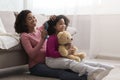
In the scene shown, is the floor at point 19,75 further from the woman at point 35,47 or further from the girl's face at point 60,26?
the girl's face at point 60,26

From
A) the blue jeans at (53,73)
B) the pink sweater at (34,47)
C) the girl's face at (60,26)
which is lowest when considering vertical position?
the blue jeans at (53,73)

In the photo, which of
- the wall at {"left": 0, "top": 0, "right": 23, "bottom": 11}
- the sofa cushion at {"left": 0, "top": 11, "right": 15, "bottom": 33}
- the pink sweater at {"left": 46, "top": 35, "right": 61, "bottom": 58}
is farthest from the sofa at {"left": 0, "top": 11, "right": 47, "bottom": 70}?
the wall at {"left": 0, "top": 0, "right": 23, "bottom": 11}

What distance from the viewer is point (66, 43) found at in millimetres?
2084

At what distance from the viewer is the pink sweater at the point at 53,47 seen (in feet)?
6.67

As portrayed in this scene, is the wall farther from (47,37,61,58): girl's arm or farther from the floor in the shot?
(47,37,61,58): girl's arm

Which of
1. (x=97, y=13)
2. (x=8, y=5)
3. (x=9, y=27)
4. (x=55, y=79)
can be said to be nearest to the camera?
(x=55, y=79)

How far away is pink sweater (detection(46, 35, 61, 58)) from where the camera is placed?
2.03 m

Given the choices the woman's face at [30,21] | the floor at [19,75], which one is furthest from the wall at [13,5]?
the woman's face at [30,21]

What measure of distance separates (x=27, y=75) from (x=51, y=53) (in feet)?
1.20

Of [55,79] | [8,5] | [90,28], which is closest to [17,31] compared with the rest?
[55,79]

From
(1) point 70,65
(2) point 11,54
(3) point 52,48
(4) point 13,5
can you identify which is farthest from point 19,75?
(4) point 13,5

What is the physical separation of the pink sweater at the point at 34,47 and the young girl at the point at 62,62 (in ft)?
0.33

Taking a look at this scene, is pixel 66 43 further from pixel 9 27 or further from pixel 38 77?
pixel 9 27

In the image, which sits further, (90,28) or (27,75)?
(90,28)
